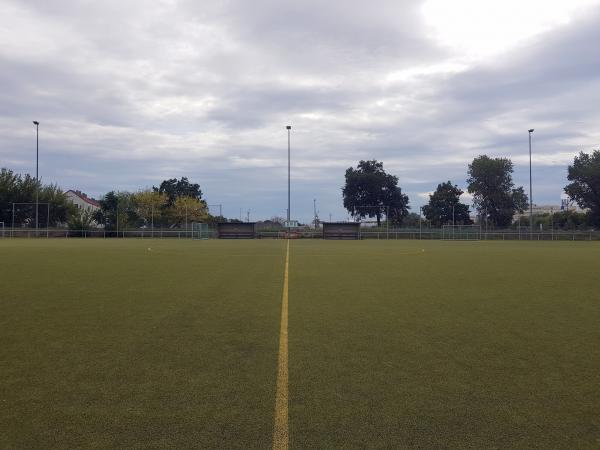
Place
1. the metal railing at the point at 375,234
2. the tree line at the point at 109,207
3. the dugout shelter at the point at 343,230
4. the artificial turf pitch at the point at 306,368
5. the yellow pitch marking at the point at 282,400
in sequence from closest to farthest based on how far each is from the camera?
the yellow pitch marking at the point at 282,400, the artificial turf pitch at the point at 306,368, the metal railing at the point at 375,234, the dugout shelter at the point at 343,230, the tree line at the point at 109,207

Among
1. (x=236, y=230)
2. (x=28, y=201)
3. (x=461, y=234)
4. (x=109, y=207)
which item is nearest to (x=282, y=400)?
(x=236, y=230)

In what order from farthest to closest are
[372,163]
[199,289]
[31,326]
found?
[372,163] → [199,289] → [31,326]

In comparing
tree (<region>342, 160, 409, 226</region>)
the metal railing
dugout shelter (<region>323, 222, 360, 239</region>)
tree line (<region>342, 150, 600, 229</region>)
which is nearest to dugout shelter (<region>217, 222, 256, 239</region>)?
the metal railing

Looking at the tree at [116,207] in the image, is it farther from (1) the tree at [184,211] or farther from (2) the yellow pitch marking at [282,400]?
(2) the yellow pitch marking at [282,400]

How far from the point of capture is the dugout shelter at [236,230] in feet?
168

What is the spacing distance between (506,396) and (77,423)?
3374mm

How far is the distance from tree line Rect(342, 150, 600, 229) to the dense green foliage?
132ft

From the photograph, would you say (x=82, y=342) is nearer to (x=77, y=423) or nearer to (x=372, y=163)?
(x=77, y=423)

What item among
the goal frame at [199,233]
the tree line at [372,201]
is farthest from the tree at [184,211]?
the goal frame at [199,233]

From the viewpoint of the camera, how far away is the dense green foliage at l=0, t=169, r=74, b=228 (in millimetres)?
61281

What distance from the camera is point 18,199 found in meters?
65.6

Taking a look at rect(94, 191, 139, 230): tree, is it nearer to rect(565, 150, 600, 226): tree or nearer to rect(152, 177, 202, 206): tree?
rect(152, 177, 202, 206): tree

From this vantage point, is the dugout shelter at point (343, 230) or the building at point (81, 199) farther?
the building at point (81, 199)

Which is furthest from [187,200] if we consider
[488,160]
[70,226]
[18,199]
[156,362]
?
[156,362]
